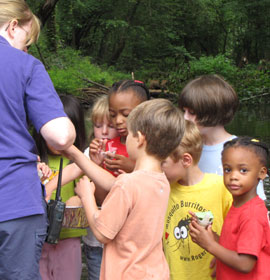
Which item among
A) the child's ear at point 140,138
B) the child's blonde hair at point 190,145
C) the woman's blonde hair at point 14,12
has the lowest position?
the child's blonde hair at point 190,145

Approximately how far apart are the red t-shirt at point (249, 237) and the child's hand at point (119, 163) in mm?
591

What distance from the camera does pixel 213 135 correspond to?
110 inches

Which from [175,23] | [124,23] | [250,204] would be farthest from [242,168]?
[175,23]

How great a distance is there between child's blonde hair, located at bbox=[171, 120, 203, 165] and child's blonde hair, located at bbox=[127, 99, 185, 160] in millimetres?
316

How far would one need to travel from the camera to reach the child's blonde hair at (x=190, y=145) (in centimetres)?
244

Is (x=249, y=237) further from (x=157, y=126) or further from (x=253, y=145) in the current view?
(x=157, y=126)

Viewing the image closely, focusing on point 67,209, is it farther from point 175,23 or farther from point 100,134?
point 175,23

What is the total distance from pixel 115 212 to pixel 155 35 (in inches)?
1000

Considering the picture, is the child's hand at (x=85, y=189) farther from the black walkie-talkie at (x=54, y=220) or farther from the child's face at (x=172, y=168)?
the child's face at (x=172, y=168)

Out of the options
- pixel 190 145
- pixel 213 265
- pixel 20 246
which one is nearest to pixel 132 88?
pixel 190 145

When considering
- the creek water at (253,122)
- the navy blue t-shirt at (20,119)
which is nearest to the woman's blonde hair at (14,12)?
the navy blue t-shirt at (20,119)

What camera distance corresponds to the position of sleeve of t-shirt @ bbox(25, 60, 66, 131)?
197cm

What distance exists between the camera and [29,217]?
196 cm

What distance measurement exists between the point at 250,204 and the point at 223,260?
0.99 feet
